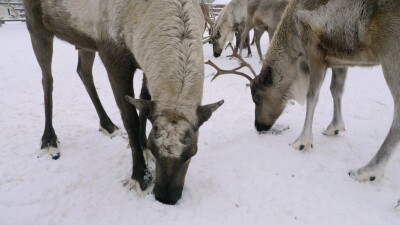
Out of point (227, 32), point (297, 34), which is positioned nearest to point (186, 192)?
point (297, 34)

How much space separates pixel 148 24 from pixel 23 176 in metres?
1.96

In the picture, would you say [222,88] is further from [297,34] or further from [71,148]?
[71,148]

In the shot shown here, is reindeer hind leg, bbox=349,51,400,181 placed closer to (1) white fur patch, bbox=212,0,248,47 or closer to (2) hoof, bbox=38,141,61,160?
(2) hoof, bbox=38,141,61,160

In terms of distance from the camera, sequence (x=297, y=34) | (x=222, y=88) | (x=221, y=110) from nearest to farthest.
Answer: (x=297, y=34) < (x=221, y=110) < (x=222, y=88)

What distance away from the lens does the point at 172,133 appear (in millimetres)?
2135

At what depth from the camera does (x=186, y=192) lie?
2.73 metres

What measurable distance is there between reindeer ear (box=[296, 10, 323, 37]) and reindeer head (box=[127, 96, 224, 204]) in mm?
1531

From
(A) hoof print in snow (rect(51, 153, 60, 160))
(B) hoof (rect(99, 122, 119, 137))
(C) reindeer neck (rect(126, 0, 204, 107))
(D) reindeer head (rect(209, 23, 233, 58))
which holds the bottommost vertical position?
(D) reindeer head (rect(209, 23, 233, 58))

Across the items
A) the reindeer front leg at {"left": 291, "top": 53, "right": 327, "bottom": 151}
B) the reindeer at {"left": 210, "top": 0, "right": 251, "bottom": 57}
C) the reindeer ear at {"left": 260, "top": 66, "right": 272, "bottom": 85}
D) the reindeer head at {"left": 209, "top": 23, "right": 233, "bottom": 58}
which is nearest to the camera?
the reindeer front leg at {"left": 291, "top": 53, "right": 327, "bottom": 151}

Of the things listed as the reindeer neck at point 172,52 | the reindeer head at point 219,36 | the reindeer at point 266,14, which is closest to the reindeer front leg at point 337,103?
the reindeer neck at point 172,52

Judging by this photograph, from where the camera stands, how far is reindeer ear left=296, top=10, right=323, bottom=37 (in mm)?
3049

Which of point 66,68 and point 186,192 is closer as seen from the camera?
point 186,192

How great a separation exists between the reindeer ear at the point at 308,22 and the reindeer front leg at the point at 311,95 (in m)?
0.32

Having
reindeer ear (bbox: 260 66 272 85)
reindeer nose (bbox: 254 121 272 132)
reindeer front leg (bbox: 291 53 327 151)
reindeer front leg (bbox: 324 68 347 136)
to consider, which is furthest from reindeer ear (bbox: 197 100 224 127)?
reindeer front leg (bbox: 324 68 347 136)
